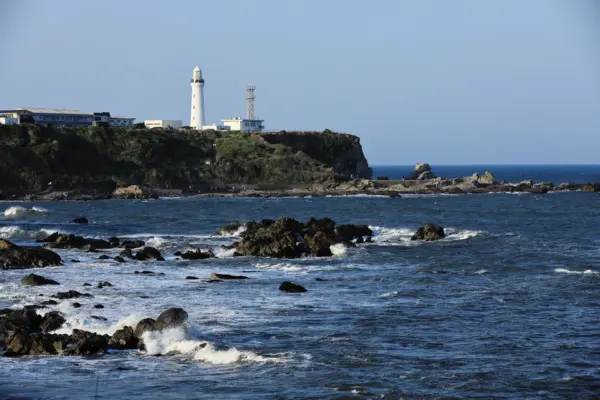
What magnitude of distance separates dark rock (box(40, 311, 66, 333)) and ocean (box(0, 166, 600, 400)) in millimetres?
644

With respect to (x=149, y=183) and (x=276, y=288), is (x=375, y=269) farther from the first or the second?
(x=149, y=183)

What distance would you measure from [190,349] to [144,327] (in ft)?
5.82

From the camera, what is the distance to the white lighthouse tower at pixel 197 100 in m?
164

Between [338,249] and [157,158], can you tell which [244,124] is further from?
[338,249]

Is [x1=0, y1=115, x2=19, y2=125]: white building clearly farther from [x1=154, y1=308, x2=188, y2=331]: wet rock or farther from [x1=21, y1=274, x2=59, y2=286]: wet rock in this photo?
[x1=154, y1=308, x2=188, y2=331]: wet rock

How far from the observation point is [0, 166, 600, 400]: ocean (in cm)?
2194

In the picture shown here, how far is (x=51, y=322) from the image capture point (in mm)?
28281

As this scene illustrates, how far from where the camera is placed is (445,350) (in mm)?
25453

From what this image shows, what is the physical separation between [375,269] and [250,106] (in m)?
142

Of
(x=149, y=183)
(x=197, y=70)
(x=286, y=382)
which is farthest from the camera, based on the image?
(x=197, y=70)

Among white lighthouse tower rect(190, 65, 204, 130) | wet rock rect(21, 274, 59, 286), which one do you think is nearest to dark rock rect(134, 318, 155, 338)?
wet rock rect(21, 274, 59, 286)

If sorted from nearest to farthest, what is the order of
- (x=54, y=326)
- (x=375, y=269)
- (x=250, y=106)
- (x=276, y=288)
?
1. (x=54, y=326)
2. (x=276, y=288)
3. (x=375, y=269)
4. (x=250, y=106)

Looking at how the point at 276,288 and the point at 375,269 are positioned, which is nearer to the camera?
the point at 276,288

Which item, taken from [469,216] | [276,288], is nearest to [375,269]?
[276,288]
